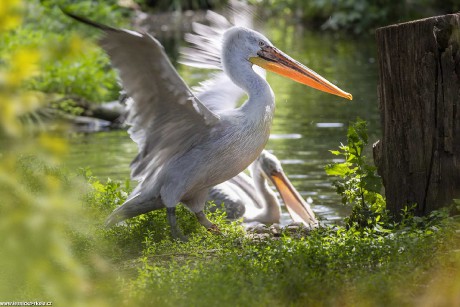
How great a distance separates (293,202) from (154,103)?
7.92 ft

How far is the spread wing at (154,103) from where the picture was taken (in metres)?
5.21

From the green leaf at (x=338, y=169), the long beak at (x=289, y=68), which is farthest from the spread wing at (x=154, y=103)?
the green leaf at (x=338, y=169)

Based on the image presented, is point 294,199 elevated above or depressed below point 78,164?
above

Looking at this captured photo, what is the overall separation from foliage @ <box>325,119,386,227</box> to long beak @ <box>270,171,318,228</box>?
5.72ft

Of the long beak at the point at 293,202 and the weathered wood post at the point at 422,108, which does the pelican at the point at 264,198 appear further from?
the weathered wood post at the point at 422,108

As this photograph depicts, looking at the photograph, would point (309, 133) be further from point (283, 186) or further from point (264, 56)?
point (264, 56)

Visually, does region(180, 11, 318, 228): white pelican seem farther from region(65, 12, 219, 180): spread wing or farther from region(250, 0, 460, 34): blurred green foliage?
region(250, 0, 460, 34): blurred green foliage

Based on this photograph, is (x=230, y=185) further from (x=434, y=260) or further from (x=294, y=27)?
(x=294, y=27)

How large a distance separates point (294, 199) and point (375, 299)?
12.7ft

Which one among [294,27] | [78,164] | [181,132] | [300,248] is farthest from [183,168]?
[294,27]

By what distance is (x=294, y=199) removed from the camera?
759 cm

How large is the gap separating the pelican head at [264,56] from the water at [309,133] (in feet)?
3.66

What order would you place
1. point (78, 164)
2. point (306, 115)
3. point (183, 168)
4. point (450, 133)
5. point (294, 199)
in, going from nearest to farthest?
1. point (450, 133)
2. point (183, 168)
3. point (294, 199)
4. point (78, 164)
5. point (306, 115)

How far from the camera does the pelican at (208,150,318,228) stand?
7512mm
